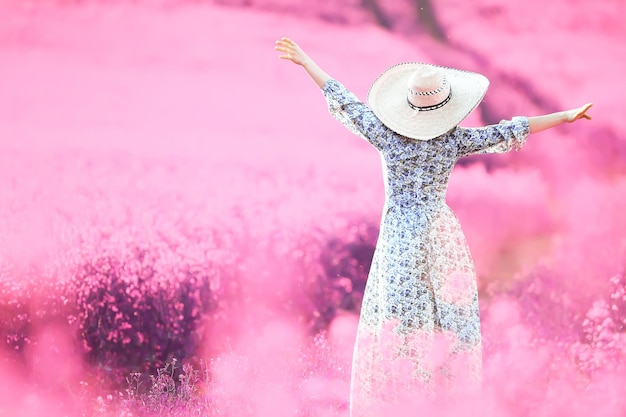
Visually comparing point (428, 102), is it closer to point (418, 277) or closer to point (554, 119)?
point (554, 119)

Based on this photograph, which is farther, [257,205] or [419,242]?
[257,205]

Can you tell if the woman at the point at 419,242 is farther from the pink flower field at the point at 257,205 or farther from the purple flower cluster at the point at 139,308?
the purple flower cluster at the point at 139,308

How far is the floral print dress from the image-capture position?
265 cm

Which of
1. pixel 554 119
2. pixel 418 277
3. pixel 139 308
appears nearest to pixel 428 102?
Answer: pixel 554 119

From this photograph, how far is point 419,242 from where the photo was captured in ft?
8.78

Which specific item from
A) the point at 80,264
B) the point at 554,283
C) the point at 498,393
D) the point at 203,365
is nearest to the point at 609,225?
the point at 554,283

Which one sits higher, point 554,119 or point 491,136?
point 554,119

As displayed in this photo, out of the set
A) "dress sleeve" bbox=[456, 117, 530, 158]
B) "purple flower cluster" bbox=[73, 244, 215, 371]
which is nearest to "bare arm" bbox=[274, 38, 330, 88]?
"dress sleeve" bbox=[456, 117, 530, 158]

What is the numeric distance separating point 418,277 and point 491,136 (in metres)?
0.51

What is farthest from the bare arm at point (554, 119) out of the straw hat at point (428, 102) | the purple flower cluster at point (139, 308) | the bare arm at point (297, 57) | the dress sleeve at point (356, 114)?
the purple flower cluster at point (139, 308)

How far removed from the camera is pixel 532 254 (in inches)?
151

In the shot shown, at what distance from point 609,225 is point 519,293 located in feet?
1.69

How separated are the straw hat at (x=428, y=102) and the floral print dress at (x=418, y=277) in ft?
0.14

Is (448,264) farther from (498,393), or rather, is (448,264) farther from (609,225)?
(609,225)
